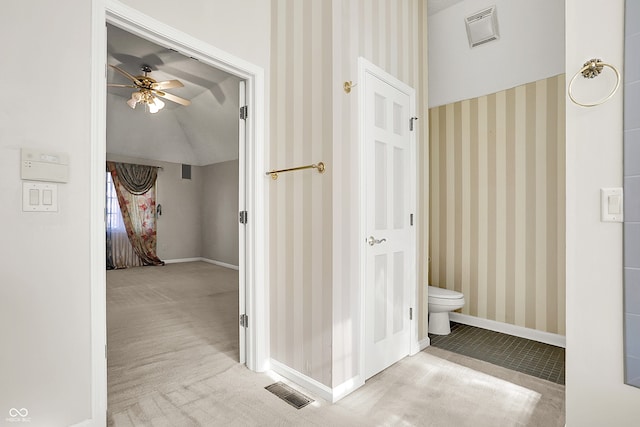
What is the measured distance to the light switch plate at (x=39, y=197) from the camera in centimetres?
141

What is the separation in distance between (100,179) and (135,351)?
1707mm

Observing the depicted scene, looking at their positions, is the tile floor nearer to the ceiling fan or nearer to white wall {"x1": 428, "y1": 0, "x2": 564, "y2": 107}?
white wall {"x1": 428, "y1": 0, "x2": 564, "y2": 107}

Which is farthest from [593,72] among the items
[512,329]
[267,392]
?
[512,329]

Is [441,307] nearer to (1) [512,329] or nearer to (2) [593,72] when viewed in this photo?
(1) [512,329]

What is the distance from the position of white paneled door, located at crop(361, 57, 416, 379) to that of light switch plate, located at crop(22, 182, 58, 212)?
167cm

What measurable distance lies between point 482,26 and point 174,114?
231 inches

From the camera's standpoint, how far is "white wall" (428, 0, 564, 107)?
2.71 m

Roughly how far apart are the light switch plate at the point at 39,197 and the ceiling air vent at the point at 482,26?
11.4 ft

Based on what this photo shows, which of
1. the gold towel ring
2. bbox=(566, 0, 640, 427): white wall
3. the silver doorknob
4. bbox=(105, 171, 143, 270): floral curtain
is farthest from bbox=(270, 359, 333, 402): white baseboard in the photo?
bbox=(105, 171, 143, 270): floral curtain

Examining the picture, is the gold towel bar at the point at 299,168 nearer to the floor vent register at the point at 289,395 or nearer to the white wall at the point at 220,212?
the floor vent register at the point at 289,395

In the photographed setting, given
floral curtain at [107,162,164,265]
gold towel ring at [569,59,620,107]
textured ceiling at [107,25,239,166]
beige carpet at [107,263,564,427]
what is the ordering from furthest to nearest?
floral curtain at [107,162,164,265]
textured ceiling at [107,25,239,166]
beige carpet at [107,263,564,427]
gold towel ring at [569,59,620,107]

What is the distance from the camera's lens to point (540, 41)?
109 inches

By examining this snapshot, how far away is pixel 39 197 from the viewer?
1443 mm

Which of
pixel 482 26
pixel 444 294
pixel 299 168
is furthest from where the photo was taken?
pixel 444 294
